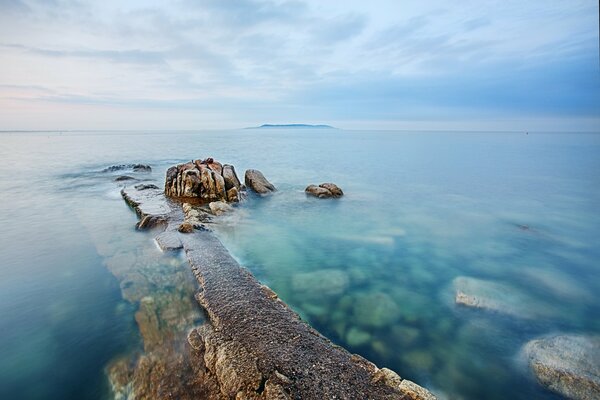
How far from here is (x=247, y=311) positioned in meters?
6.23

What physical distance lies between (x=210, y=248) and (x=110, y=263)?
9.28 ft

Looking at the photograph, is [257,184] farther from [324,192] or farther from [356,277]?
[356,277]

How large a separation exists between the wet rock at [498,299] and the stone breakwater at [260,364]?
156 inches

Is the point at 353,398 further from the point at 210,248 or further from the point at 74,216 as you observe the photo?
the point at 74,216

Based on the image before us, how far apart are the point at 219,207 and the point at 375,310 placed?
30.6 feet

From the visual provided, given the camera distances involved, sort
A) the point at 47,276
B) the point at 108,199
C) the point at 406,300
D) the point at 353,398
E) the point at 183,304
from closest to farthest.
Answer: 1. the point at 353,398
2. the point at 183,304
3. the point at 406,300
4. the point at 47,276
5. the point at 108,199

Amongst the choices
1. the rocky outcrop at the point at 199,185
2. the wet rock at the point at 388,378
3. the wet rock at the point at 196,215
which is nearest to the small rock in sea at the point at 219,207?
the wet rock at the point at 196,215

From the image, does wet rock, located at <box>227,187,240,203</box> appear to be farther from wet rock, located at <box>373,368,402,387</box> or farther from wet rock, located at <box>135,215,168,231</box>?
wet rock, located at <box>373,368,402,387</box>

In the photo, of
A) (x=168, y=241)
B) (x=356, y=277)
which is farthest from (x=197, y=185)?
(x=356, y=277)

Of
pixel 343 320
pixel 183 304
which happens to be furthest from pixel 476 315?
pixel 183 304

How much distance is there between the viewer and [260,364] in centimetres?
481

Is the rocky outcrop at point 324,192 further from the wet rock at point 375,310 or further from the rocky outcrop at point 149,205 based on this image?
the wet rock at point 375,310

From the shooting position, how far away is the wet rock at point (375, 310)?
6918 mm

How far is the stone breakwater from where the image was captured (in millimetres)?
4469
